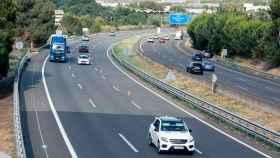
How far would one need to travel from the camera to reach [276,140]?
29.1 meters

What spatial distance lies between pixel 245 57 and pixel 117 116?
63.5 metres

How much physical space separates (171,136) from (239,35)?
7130 cm

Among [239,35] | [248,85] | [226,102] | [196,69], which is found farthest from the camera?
[239,35]

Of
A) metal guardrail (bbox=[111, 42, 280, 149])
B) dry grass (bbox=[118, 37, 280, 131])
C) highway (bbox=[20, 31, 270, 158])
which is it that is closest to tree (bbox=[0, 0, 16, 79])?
highway (bbox=[20, 31, 270, 158])

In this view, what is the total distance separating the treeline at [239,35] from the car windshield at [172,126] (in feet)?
178

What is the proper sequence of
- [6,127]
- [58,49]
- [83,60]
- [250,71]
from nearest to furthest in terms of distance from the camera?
[6,127] < [83,60] < [58,49] < [250,71]

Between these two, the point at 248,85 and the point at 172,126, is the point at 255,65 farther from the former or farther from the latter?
the point at 172,126

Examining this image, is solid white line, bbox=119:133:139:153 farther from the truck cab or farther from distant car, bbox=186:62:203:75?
the truck cab

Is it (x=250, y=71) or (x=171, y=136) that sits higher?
(x=171, y=136)

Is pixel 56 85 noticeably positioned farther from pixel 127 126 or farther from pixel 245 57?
pixel 245 57

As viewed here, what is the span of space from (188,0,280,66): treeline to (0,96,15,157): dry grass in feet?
138

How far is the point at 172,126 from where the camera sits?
2767 centimetres

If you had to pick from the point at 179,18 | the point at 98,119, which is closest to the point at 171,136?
the point at 98,119

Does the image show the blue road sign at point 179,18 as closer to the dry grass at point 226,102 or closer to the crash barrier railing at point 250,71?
the crash barrier railing at point 250,71
